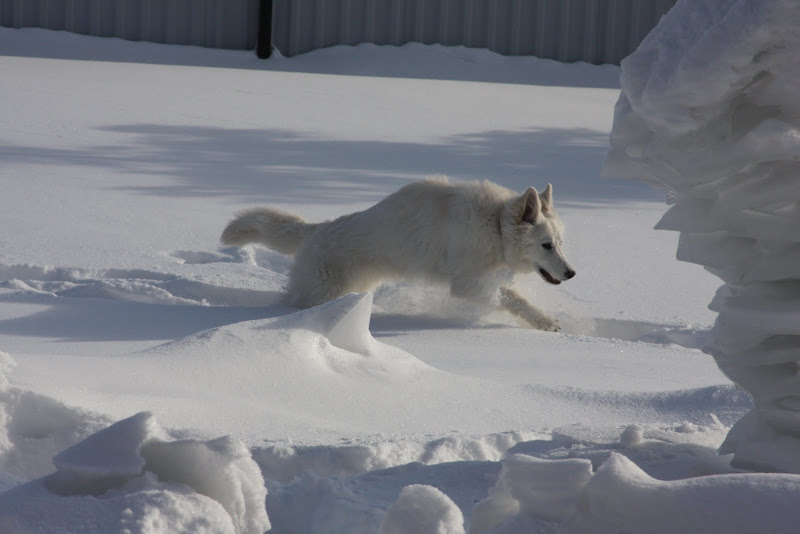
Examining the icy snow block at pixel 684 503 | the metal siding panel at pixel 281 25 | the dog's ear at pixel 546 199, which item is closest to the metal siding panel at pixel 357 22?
the metal siding panel at pixel 281 25

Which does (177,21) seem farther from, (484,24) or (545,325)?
(545,325)

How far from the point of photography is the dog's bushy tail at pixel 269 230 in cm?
559

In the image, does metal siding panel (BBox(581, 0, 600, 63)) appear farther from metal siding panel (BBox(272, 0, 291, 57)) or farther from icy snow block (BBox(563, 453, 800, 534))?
icy snow block (BBox(563, 453, 800, 534))

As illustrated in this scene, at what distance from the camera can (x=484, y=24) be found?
1269cm

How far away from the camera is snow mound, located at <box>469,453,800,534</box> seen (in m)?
1.62

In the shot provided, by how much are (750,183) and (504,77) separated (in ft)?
34.3

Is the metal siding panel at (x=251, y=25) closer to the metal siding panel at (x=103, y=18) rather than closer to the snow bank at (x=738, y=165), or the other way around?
the metal siding panel at (x=103, y=18)

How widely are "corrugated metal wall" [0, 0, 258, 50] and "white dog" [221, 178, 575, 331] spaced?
7266 mm

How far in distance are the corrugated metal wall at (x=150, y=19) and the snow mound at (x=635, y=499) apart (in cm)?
1119

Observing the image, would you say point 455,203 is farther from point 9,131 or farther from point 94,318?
point 9,131

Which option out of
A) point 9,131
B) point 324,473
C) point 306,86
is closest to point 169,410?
point 324,473

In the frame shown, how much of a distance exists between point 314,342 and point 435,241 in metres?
2.07

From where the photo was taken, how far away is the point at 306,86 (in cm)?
1065

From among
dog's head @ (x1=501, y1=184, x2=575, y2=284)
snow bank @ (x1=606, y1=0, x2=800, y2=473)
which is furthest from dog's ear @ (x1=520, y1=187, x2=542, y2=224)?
snow bank @ (x1=606, y1=0, x2=800, y2=473)
